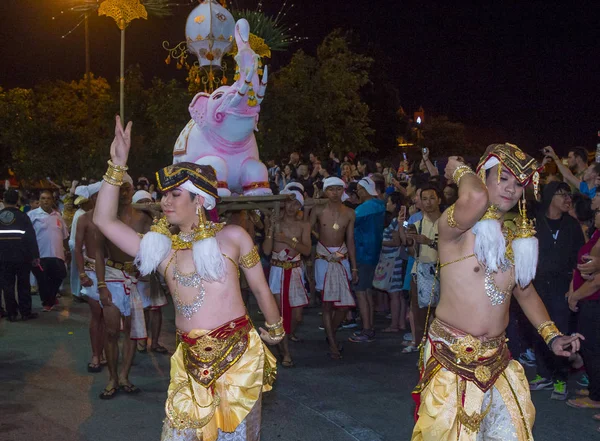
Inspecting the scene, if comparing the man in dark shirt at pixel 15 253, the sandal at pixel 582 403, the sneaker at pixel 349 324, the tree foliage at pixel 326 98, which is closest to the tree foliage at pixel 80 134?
the tree foliage at pixel 326 98

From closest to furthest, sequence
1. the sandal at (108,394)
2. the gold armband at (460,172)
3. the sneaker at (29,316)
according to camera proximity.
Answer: the gold armband at (460,172)
the sandal at (108,394)
the sneaker at (29,316)

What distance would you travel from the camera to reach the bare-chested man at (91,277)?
23.5 ft

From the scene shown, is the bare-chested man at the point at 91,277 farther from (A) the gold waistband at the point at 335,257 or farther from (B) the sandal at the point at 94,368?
(A) the gold waistband at the point at 335,257

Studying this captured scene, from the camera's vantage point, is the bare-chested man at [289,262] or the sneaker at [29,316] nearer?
the bare-chested man at [289,262]

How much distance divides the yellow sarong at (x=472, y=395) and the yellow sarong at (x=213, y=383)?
94 centimetres

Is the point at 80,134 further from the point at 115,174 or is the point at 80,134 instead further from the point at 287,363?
the point at 115,174

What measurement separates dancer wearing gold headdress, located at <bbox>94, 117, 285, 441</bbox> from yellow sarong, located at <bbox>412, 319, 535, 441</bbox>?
3.09 feet

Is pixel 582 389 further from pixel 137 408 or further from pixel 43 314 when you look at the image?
pixel 43 314

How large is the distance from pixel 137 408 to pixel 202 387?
2.82 meters

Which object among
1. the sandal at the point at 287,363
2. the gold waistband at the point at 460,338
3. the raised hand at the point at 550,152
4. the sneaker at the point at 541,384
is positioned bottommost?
→ the sandal at the point at 287,363

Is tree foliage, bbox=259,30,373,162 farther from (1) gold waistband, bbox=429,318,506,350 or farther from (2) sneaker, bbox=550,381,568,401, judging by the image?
(1) gold waistband, bbox=429,318,506,350

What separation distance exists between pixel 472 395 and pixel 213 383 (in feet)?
4.49

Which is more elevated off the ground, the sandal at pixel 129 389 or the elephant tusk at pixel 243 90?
the elephant tusk at pixel 243 90

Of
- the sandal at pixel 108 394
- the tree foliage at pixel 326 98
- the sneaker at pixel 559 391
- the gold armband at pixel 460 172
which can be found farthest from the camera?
the tree foliage at pixel 326 98
